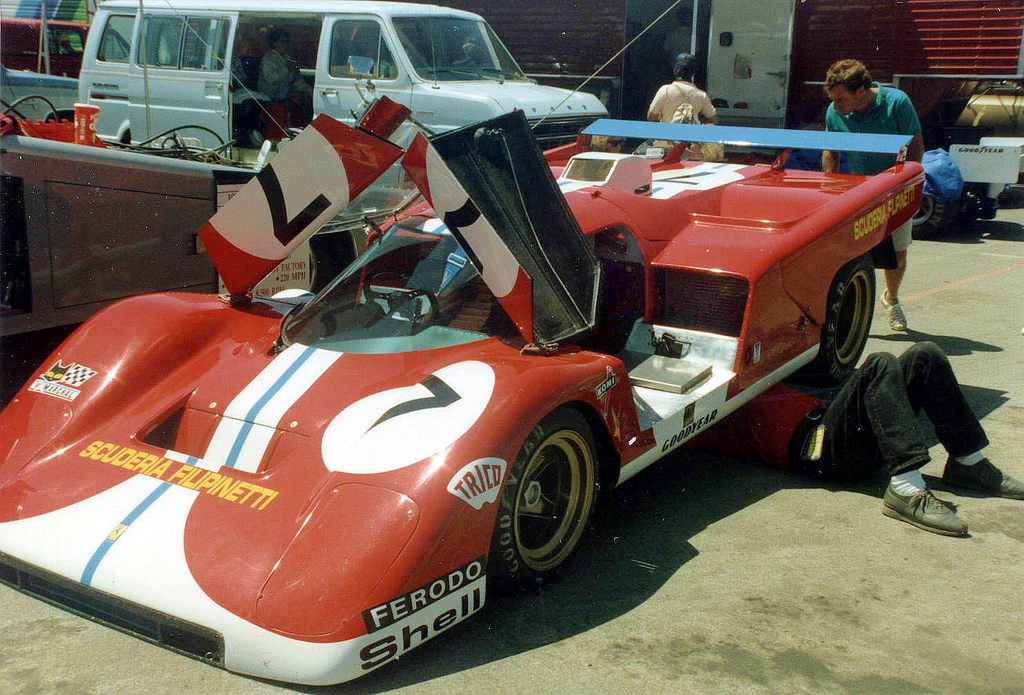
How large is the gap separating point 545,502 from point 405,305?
34.9 inches

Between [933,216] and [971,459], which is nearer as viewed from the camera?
[971,459]

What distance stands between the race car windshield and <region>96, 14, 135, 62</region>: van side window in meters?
6.93

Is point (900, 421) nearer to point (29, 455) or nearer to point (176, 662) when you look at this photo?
point (176, 662)

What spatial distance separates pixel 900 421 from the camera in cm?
371

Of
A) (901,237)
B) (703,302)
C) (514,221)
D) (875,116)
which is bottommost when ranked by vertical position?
(703,302)

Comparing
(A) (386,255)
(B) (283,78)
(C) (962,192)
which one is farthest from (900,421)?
(C) (962,192)

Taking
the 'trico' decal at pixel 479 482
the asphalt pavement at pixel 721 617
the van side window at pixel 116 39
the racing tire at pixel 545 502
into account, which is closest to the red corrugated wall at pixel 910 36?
the van side window at pixel 116 39

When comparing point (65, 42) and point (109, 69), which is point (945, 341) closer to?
point (109, 69)

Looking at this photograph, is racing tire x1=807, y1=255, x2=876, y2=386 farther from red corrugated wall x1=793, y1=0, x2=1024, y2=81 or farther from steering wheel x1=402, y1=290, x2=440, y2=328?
red corrugated wall x1=793, y1=0, x2=1024, y2=81

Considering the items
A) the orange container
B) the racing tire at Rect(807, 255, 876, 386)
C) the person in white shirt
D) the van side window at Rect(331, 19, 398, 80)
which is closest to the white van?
the van side window at Rect(331, 19, 398, 80)

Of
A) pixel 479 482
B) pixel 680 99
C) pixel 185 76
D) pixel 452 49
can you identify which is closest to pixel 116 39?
pixel 185 76

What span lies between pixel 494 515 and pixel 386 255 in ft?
4.43

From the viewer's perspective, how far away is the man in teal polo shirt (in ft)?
20.6

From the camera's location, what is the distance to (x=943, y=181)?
1009 cm
